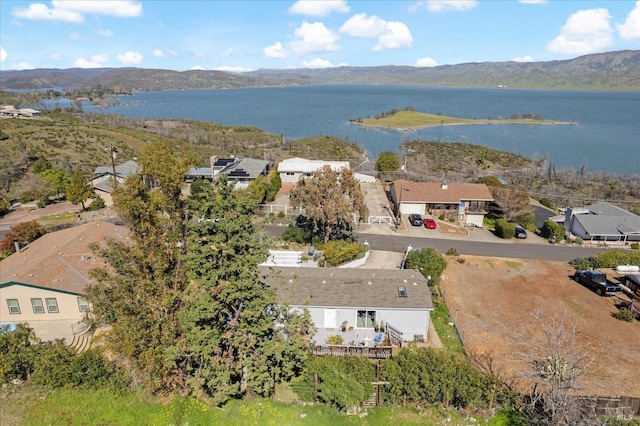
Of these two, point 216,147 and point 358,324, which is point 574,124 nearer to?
point 216,147

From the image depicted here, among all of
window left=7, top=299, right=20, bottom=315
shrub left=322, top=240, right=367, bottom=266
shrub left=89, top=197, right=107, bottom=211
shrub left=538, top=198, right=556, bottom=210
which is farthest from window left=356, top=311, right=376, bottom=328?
shrub left=538, top=198, right=556, bottom=210

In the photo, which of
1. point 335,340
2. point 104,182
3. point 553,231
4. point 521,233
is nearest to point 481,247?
point 521,233

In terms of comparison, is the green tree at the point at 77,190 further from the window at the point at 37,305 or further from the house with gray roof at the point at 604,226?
the house with gray roof at the point at 604,226

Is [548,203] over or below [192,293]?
below

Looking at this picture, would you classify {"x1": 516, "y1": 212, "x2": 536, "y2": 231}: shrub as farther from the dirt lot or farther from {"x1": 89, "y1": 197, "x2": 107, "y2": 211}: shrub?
{"x1": 89, "y1": 197, "x2": 107, "y2": 211}: shrub

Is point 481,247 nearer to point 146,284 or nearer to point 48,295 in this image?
point 146,284
